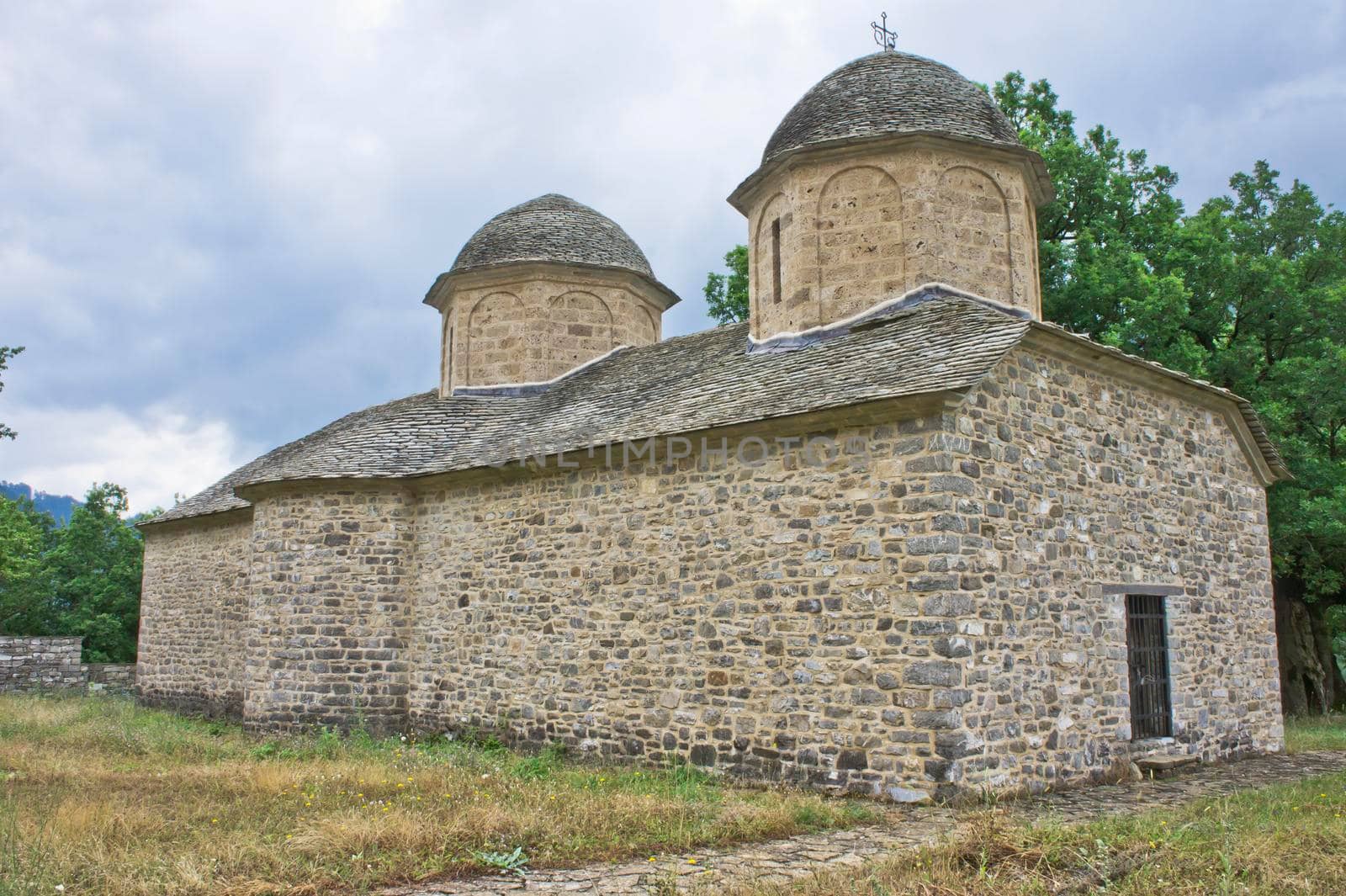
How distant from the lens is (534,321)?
16469 millimetres

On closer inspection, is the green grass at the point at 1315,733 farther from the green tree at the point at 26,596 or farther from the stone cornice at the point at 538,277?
the green tree at the point at 26,596

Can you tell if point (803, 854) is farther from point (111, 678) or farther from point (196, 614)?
point (111, 678)

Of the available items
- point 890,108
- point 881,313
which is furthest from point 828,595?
point 890,108

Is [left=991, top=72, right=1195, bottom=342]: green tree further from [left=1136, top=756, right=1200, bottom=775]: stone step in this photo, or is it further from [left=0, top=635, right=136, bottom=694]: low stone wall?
[left=0, top=635, right=136, bottom=694]: low stone wall

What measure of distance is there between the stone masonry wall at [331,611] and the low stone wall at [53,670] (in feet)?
30.6

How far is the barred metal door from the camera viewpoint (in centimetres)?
1009

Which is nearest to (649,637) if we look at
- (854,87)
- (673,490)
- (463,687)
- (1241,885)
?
(673,490)

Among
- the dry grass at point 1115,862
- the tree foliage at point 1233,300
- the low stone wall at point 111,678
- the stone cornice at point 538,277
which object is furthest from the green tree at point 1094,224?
the low stone wall at point 111,678

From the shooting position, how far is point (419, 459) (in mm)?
13508

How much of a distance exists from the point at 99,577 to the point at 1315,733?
2911 centimetres

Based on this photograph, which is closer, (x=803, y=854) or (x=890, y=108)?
(x=803, y=854)

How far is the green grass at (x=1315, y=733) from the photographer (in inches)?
494

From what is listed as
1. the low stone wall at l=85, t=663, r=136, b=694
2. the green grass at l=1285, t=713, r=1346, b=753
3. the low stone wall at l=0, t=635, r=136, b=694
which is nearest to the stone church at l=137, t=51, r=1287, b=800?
the green grass at l=1285, t=713, r=1346, b=753

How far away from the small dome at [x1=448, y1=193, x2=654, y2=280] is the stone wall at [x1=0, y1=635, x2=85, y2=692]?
11.9 meters
